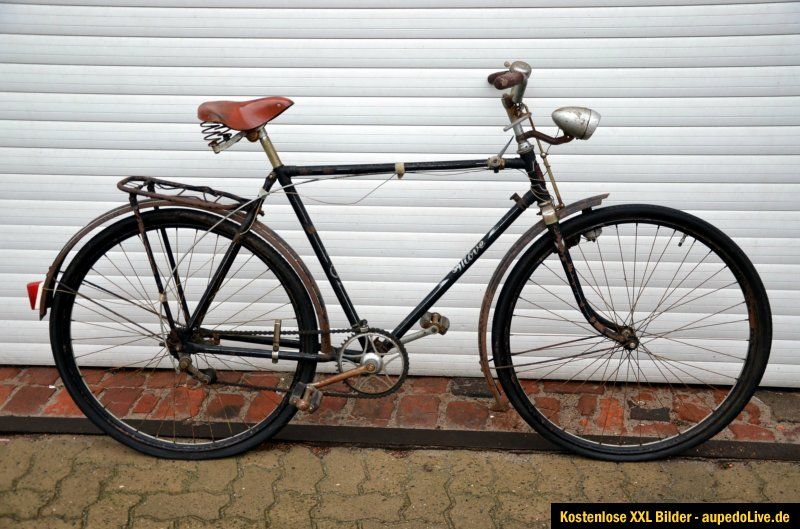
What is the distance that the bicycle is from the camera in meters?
3.20

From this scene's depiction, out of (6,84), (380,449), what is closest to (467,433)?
(380,449)

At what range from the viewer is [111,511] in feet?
10.4

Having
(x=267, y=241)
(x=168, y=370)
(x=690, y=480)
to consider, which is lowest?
(x=690, y=480)

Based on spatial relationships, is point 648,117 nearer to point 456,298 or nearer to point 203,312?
point 456,298

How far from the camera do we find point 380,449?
357 centimetres

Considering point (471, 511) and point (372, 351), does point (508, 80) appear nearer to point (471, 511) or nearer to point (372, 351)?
point (372, 351)

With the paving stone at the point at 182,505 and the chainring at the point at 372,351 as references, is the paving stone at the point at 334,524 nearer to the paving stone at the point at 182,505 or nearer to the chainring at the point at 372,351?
the paving stone at the point at 182,505

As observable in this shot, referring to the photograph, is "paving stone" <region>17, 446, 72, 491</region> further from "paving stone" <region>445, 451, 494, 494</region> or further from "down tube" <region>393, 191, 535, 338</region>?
"paving stone" <region>445, 451, 494, 494</region>

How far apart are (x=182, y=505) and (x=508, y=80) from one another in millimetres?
2098

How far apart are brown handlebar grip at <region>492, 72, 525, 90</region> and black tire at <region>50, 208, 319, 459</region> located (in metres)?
1.10

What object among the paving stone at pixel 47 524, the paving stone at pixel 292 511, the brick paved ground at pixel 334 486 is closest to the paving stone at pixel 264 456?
the brick paved ground at pixel 334 486

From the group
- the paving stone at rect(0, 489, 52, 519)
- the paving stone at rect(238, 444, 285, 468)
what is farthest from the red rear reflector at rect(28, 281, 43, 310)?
the paving stone at rect(238, 444, 285, 468)

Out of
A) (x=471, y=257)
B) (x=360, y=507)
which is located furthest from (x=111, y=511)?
(x=471, y=257)

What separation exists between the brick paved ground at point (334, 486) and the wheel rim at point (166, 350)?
262mm
